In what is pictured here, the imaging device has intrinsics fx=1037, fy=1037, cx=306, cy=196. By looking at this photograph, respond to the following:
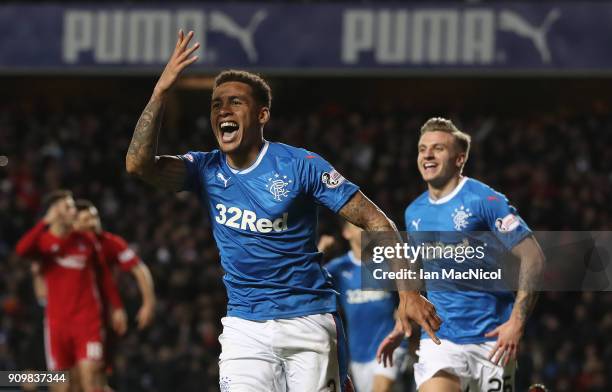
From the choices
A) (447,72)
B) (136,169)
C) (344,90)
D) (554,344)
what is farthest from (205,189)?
(344,90)

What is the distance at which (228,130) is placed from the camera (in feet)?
16.0

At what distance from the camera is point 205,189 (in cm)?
498

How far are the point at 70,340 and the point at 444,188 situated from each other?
4279 millimetres

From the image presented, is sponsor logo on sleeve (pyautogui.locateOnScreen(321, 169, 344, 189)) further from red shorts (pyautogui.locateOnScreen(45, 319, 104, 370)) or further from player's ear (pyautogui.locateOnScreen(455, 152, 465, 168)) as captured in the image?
red shorts (pyautogui.locateOnScreen(45, 319, 104, 370))

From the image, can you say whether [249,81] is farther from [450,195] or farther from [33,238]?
[33,238]

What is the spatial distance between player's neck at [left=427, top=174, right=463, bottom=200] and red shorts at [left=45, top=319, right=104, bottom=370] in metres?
3.98

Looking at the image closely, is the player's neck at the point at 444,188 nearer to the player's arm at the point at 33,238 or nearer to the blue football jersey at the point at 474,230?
the blue football jersey at the point at 474,230

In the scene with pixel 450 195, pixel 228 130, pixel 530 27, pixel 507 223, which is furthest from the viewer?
pixel 530 27

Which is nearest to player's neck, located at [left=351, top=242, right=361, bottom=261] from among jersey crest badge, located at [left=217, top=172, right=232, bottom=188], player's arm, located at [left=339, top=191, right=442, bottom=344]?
jersey crest badge, located at [left=217, top=172, right=232, bottom=188]

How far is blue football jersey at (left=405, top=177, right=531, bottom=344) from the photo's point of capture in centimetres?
596

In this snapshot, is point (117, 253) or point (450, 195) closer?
point (450, 195)

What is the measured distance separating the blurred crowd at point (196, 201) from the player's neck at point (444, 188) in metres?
6.33

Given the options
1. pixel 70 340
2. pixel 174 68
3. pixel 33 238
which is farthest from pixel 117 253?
pixel 174 68

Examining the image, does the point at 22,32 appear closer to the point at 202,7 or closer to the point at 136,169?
the point at 202,7
